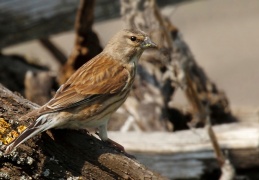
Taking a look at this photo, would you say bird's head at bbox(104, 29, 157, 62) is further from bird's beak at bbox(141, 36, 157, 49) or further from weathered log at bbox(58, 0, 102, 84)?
weathered log at bbox(58, 0, 102, 84)

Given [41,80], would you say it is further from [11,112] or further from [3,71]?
[11,112]

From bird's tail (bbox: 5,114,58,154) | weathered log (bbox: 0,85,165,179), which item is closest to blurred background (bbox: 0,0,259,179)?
weathered log (bbox: 0,85,165,179)

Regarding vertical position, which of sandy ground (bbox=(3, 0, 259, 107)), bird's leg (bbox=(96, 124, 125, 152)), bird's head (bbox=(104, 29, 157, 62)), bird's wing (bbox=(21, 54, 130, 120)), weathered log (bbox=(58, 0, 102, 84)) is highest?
sandy ground (bbox=(3, 0, 259, 107))

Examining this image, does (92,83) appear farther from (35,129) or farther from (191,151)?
(191,151)

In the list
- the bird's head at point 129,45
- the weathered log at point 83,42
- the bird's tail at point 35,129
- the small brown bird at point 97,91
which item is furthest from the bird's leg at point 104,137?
the weathered log at point 83,42

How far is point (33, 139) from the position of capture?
451 centimetres

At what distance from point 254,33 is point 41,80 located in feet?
16.1

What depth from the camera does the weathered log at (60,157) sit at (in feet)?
14.5

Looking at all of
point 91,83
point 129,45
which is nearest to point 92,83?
point 91,83

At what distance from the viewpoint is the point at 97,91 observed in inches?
214

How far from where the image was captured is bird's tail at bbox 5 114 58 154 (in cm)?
430

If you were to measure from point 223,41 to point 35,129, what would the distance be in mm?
8071

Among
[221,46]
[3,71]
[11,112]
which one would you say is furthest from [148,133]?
[221,46]

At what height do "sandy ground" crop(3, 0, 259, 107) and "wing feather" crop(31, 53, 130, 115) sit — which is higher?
"sandy ground" crop(3, 0, 259, 107)
